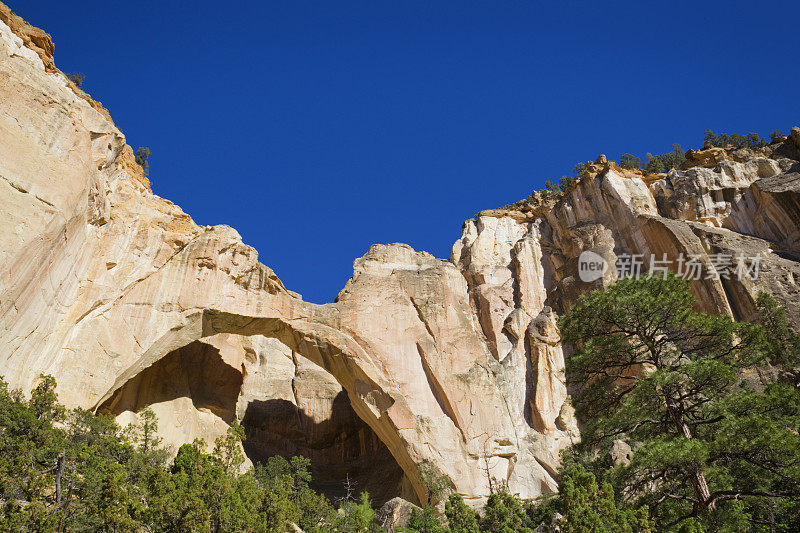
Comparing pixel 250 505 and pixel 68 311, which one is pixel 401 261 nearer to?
pixel 68 311

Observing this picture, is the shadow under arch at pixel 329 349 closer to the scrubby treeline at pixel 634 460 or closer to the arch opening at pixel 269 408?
the arch opening at pixel 269 408

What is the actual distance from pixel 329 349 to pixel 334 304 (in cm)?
243

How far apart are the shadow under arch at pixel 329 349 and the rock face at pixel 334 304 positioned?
103 millimetres

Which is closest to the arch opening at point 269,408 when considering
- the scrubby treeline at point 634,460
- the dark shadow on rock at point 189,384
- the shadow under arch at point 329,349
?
the dark shadow on rock at point 189,384

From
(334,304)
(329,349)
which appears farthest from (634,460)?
(334,304)

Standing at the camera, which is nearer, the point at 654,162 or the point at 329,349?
the point at 329,349

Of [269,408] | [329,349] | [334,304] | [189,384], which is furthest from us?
[269,408]

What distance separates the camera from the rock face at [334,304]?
24.0 meters

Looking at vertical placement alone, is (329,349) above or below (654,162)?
below

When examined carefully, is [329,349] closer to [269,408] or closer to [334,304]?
[334,304]

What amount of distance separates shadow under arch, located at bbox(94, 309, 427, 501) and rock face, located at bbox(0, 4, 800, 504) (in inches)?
4.1

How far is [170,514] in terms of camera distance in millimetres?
12945

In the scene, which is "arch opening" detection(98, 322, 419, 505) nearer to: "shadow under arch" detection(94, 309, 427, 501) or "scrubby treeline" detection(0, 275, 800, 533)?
"shadow under arch" detection(94, 309, 427, 501)

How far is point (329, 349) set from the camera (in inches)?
1184
